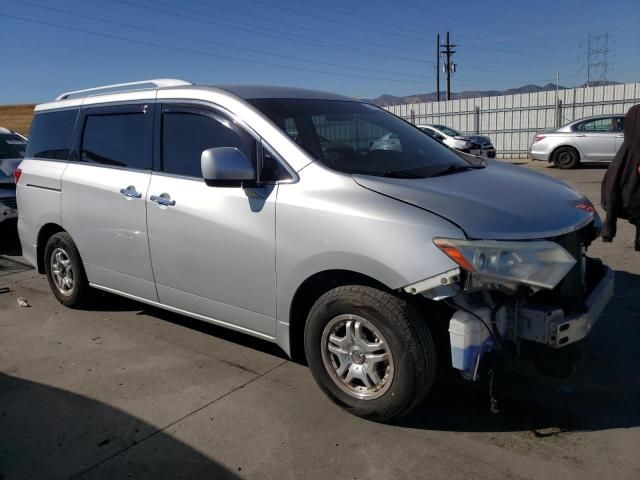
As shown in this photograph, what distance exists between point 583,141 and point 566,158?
0.67 m

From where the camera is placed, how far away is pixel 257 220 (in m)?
3.33

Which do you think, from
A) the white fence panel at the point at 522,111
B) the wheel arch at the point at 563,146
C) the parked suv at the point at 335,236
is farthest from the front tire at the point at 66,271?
the white fence panel at the point at 522,111

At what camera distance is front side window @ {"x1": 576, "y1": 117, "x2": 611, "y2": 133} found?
51.3 feet

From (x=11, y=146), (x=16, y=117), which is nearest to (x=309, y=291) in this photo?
(x=11, y=146)

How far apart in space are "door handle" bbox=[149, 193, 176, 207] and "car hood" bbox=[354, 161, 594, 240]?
138 centimetres

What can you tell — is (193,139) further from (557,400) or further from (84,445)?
(557,400)

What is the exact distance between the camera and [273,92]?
3.89m

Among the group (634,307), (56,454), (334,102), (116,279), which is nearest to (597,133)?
(634,307)

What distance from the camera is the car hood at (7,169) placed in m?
8.04

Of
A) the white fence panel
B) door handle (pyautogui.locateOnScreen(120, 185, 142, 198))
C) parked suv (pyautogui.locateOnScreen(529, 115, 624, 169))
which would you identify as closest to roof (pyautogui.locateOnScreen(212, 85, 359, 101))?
door handle (pyautogui.locateOnScreen(120, 185, 142, 198))

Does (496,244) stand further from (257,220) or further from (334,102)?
(334,102)

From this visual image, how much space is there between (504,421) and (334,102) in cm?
246

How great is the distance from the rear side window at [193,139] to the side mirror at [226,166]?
173mm

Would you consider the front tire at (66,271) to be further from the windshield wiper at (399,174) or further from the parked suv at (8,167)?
the parked suv at (8,167)
